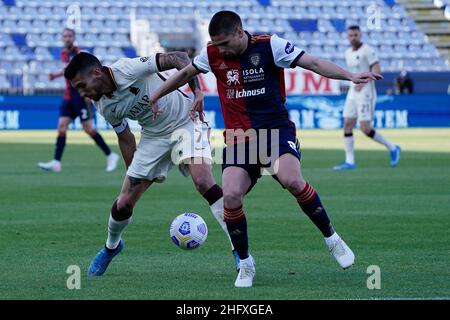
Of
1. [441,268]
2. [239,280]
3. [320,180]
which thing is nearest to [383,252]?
[441,268]

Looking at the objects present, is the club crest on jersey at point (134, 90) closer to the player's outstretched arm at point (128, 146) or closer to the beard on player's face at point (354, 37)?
the player's outstretched arm at point (128, 146)

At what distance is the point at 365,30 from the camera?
155 ft

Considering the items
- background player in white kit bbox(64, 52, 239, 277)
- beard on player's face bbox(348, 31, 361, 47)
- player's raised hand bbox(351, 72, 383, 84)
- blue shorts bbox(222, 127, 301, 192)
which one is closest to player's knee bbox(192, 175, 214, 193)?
background player in white kit bbox(64, 52, 239, 277)

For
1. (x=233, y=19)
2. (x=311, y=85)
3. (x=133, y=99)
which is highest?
(x=233, y=19)

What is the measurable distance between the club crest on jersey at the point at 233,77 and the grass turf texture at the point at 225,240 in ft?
5.07

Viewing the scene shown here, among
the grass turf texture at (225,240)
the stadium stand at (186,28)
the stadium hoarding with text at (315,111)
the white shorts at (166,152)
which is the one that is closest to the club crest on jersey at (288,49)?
the white shorts at (166,152)

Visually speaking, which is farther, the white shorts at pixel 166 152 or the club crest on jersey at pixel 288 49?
the white shorts at pixel 166 152

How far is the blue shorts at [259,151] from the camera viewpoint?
8.31 metres

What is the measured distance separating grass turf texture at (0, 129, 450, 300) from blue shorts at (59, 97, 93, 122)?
1060 millimetres

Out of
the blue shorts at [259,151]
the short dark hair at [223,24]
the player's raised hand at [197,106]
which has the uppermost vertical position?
the short dark hair at [223,24]

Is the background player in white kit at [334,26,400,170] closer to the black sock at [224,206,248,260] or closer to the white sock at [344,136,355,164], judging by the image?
the white sock at [344,136,355,164]

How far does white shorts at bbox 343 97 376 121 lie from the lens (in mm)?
20547
